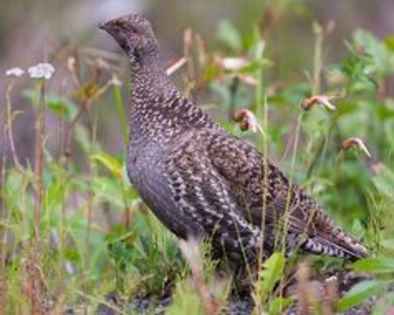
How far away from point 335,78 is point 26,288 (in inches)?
134

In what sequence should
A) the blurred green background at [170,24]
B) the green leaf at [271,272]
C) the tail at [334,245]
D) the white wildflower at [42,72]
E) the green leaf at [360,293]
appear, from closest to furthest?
the green leaf at [360,293], the green leaf at [271,272], the white wildflower at [42,72], the tail at [334,245], the blurred green background at [170,24]

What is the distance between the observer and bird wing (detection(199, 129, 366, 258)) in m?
6.62

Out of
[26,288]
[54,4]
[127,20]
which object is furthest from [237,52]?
[54,4]

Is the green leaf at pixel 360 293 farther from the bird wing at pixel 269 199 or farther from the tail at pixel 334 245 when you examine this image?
the tail at pixel 334 245

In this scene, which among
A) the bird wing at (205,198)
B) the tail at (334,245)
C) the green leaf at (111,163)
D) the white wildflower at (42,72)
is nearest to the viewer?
the white wildflower at (42,72)

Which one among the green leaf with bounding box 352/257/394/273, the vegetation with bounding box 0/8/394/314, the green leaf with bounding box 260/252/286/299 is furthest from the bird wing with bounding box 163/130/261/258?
the green leaf with bounding box 352/257/394/273

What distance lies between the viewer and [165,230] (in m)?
6.95

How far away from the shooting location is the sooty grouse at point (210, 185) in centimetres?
654

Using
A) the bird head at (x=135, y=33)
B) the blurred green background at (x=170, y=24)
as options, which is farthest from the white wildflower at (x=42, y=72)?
the blurred green background at (x=170, y=24)

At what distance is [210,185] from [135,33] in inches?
29.3

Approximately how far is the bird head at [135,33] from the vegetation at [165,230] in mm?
288

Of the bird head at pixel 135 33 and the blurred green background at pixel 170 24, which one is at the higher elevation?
the bird head at pixel 135 33

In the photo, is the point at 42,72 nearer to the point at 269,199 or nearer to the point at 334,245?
the point at 269,199

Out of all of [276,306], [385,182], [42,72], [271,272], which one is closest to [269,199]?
[385,182]
